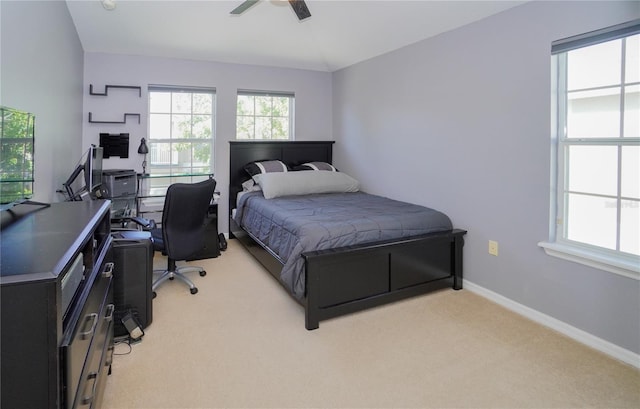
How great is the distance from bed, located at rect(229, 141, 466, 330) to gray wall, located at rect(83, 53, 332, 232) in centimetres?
131

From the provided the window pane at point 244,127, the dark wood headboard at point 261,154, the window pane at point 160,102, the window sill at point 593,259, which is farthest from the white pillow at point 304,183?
the window sill at point 593,259

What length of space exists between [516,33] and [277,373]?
2.87m

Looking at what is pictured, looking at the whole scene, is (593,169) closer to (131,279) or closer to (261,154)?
(131,279)

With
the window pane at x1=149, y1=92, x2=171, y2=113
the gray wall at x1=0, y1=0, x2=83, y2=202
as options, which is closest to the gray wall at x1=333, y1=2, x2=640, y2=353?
the window pane at x1=149, y1=92, x2=171, y2=113

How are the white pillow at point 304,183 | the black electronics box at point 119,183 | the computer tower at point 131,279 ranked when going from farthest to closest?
the white pillow at point 304,183 < the black electronics box at point 119,183 < the computer tower at point 131,279

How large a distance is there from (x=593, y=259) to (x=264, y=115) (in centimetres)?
403

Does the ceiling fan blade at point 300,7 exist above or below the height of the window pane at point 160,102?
above

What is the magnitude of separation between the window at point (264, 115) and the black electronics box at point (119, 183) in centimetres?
147

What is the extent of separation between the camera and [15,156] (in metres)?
1.68

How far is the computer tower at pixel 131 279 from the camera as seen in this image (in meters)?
2.41

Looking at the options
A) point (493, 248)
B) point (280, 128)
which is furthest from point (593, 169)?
point (280, 128)

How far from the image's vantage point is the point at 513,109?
9.33 ft

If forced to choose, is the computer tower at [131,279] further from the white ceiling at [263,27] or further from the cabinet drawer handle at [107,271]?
the white ceiling at [263,27]

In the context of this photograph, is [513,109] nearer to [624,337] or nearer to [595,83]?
[595,83]
